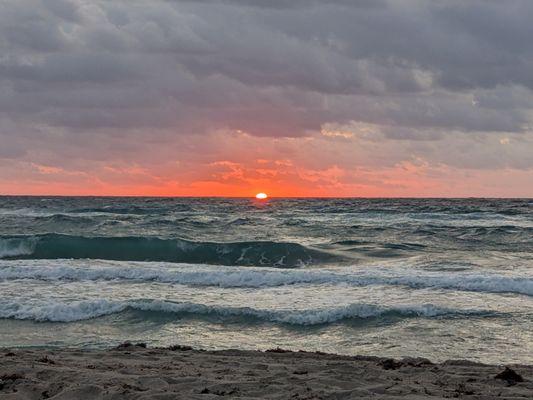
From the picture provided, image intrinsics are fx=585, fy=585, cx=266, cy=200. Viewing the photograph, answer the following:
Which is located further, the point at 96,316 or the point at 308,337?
the point at 96,316

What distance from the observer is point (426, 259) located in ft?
77.5

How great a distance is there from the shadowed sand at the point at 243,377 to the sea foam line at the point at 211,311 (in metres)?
3.27

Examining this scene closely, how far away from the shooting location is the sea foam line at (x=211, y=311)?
12133 millimetres

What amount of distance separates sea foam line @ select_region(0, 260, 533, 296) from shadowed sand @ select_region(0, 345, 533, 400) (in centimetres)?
810

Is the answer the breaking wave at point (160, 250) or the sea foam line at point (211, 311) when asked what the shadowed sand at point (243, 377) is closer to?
the sea foam line at point (211, 311)

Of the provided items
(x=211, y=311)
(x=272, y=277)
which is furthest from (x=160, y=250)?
(x=211, y=311)

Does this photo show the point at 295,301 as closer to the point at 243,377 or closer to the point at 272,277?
the point at 272,277

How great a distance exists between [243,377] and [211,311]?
5.78 metres

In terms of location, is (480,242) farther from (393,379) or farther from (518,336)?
(393,379)

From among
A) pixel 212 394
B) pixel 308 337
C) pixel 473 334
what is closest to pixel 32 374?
pixel 212 394

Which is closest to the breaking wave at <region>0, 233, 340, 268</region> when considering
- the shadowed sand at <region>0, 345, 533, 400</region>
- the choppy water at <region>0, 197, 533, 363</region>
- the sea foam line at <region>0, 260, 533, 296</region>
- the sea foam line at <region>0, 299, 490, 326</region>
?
the choppy water at <region>0, 197, 533, 363</region>

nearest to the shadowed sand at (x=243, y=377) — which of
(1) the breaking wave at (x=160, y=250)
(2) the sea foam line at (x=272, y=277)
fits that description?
(2) the sea foam line at (x=272, y=277)

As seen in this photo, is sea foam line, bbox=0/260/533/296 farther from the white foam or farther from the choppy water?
the white foam

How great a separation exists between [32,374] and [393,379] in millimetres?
4358
